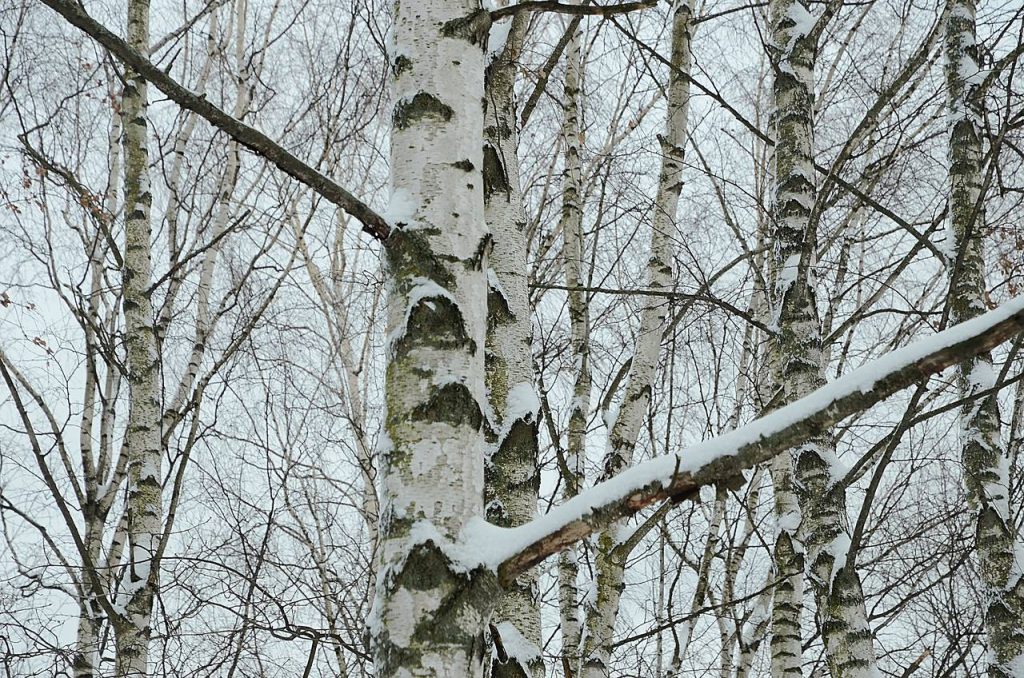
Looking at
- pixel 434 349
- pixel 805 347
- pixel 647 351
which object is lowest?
pixel 434 349

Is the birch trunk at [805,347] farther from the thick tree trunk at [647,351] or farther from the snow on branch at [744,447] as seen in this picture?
the snow on branch at [744,447]

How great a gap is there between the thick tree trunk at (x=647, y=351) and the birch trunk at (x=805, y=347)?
0.46m

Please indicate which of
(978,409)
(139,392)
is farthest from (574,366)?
(139,392)

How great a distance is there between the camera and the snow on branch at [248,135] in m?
1.29

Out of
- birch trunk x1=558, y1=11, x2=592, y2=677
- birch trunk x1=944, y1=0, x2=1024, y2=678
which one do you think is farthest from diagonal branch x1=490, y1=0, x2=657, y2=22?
birch trunk x1=558, y1=11, x2=592, y2=677

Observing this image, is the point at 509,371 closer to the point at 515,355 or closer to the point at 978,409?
the point at 515,355

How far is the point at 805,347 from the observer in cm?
291

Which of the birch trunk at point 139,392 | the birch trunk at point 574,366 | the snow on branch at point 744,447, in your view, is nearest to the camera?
the snow on branch at point 744,447

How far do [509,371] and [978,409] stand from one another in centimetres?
231

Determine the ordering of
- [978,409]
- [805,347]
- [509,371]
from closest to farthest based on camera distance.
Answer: [509,371]
[805,347]
[978,409]

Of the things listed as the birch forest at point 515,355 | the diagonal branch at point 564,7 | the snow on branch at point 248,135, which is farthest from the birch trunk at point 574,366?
the snow on branch at point 248,135

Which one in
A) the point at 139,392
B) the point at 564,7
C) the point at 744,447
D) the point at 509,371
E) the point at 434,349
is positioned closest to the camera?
the point at 744,447

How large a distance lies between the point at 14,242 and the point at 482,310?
19.5 ft

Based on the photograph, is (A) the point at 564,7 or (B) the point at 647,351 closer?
(A) the point at 564,7
